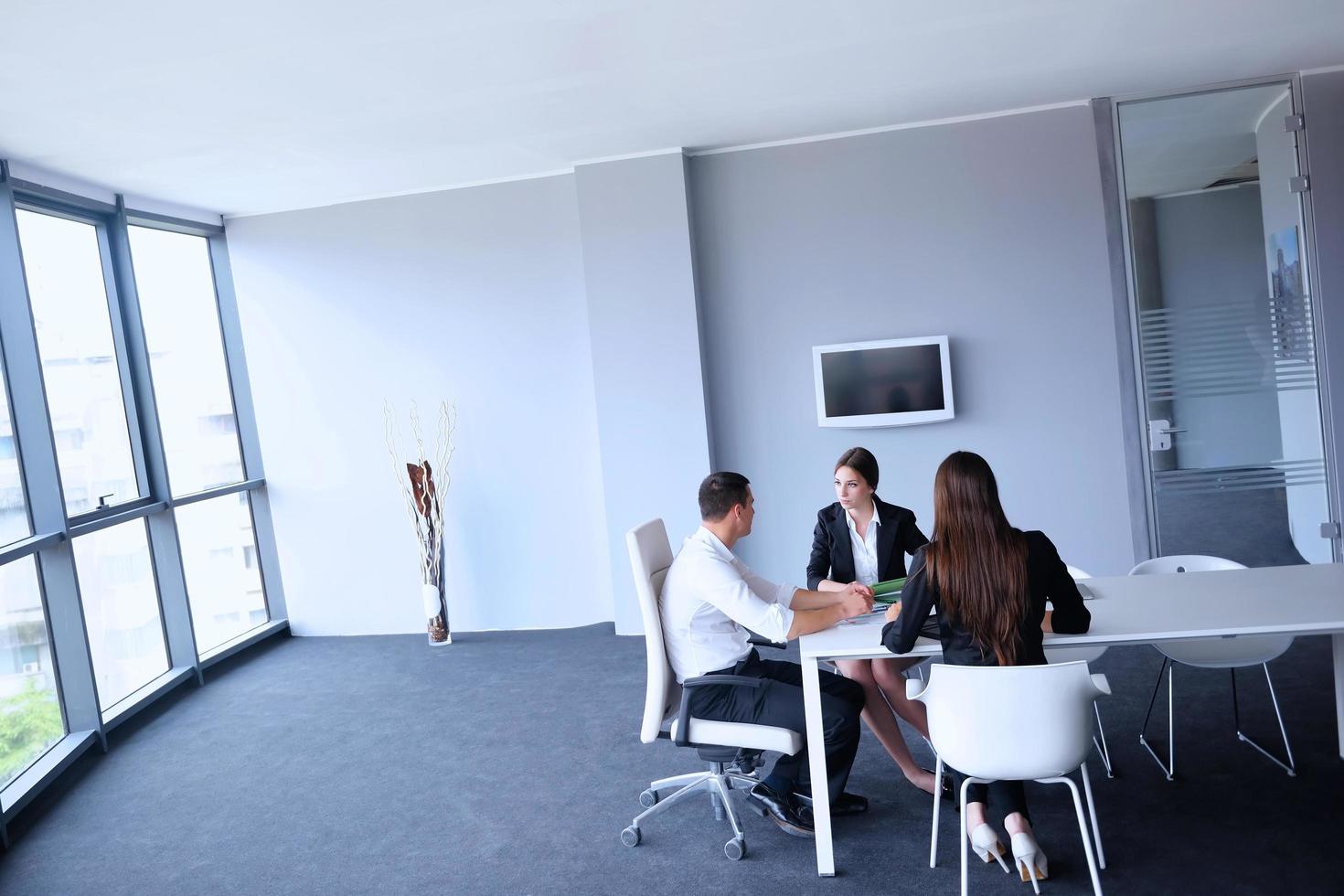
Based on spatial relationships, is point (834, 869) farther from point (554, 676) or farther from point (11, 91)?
point (11, 91)

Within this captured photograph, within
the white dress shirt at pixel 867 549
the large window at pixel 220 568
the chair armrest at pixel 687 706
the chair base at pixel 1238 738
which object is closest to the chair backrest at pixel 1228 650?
the chair base at pixel 1238 738

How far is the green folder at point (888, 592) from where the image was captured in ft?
11.6

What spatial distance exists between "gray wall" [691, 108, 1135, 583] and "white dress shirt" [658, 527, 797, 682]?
9.18ft

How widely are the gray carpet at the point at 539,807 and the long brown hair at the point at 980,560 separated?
2.63 ft

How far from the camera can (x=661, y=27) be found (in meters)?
3.86

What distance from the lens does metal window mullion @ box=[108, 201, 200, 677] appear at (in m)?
5.87

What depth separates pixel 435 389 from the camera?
670 cm

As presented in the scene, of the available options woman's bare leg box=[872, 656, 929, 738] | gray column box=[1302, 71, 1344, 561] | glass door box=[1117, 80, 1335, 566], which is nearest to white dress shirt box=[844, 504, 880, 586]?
woman's bare leg box=[872, 656, 929, 738]

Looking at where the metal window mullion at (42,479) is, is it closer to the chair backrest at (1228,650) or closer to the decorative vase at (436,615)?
the decorative vase at (436,615)

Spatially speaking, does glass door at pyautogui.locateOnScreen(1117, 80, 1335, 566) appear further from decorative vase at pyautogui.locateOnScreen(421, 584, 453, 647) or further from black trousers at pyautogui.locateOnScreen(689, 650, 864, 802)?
decorative vase at pyautogui.locateOnScreen(421, 584, 453, 647)

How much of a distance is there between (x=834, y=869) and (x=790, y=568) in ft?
10.3

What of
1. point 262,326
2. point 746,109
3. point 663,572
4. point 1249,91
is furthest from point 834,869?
point 262,326

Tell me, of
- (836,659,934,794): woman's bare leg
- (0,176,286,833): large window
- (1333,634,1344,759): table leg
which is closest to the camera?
(1333,634,1344,759): table leg

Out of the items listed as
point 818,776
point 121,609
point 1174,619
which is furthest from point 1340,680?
point 121,609
